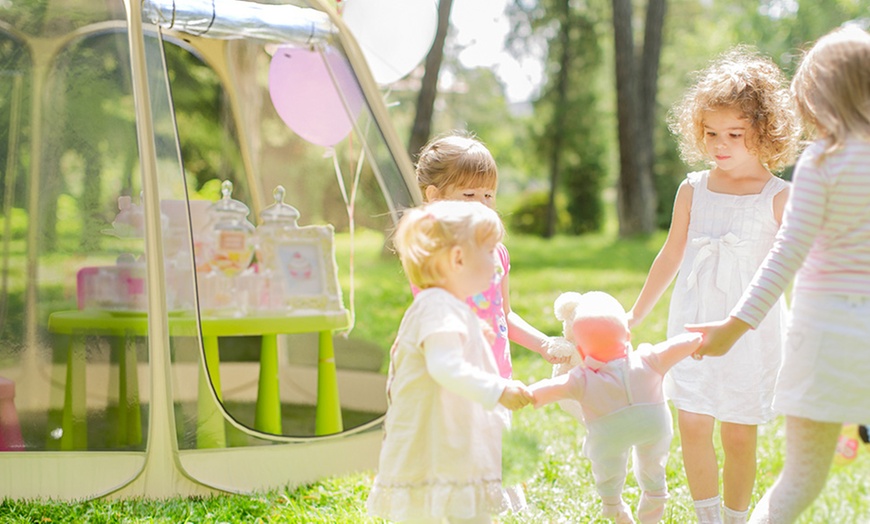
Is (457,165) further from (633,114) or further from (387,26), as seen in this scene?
(633,114)

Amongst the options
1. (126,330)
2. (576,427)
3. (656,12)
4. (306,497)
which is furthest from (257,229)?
(656,12)

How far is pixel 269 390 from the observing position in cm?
373

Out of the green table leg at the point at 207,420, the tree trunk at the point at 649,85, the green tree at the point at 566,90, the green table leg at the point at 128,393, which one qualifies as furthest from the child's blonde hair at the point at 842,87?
the green tree at the point at 566,90

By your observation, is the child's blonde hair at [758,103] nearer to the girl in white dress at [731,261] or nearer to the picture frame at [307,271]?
the girl in white dress at [731,261]

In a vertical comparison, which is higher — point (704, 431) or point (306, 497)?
point (704, 431)

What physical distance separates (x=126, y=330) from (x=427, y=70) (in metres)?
7.15

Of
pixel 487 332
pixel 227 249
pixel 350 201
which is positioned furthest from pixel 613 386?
pixel 227 249

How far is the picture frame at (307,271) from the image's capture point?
3928 millimetres

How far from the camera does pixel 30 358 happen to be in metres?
3.21

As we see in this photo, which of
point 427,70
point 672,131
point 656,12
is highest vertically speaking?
point 656,12

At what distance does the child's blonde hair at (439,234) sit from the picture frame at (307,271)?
1847 millimetres

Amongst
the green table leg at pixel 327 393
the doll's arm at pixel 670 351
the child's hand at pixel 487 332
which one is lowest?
the green table leg at pixel 327 393

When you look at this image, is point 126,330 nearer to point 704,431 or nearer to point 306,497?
point 306,497

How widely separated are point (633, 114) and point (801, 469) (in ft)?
38.0
